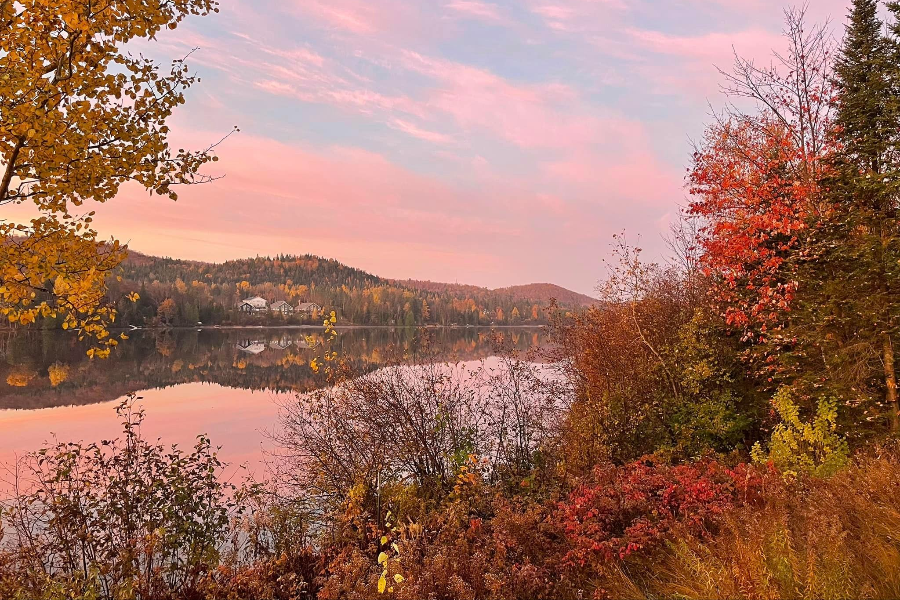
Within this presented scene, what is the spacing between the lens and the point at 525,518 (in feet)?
18.2

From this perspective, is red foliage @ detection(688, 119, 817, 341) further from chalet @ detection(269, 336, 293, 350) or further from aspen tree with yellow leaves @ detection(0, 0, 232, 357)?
chalet @ detection(269, 336, 293, 350)

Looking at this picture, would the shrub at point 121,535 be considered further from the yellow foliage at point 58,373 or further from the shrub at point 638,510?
the yellow foliage at point 58,373

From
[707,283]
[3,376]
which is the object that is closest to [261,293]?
[3,376]

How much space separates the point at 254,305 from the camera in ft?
529

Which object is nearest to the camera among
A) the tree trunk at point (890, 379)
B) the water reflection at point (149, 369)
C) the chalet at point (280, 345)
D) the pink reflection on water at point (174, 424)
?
the tree trunk at point (890, 379)

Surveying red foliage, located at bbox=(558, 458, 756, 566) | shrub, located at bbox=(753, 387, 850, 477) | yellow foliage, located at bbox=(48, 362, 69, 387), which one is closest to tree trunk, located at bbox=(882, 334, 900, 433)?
shrub, located at bbox=(753, 387, 850, 477)

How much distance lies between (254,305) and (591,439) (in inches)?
6479

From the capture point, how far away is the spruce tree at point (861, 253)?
29.0 ft

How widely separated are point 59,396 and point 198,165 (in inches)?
1017

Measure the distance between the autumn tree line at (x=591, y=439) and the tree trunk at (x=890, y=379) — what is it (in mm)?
44

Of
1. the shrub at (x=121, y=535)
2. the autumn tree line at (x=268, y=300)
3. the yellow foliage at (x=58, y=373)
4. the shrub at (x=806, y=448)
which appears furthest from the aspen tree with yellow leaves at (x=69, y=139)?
the autumn tree line at (x=268, y=300)

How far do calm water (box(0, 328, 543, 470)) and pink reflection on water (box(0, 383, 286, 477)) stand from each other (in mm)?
33

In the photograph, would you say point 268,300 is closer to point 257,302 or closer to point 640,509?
point 257,302

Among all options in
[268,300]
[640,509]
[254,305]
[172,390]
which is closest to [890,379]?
[640,509]
